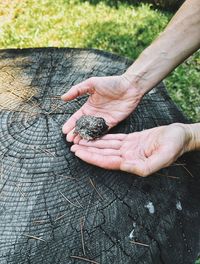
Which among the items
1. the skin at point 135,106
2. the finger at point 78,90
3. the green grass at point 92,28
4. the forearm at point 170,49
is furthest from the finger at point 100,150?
the green grass at point 92,28

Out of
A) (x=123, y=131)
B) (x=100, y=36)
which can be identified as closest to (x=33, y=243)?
(x=123, y=131)

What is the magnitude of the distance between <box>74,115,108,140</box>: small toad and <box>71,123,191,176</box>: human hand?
1.7 inches

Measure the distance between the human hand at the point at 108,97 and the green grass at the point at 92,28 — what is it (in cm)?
204

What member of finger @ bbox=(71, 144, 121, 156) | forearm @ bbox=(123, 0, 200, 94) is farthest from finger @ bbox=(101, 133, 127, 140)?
forearm @ bbox=(123, 0, 200, 94)

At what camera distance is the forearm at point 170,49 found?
3113 mm

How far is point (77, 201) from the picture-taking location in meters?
2.39

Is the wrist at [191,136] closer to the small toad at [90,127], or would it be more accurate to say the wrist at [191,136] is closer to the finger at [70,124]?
the small toad at [90,127]

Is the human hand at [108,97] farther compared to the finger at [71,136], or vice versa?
the human hand at [108,97]

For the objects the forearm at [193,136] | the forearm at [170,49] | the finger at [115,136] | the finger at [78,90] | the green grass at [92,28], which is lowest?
the green grass at [92,28]

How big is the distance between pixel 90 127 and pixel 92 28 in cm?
363

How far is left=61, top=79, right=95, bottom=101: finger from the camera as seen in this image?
2.81 metres

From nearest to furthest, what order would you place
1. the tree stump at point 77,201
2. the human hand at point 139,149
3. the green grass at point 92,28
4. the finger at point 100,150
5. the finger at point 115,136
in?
the tree stump at point 77,201 < the human hand at point 139,149 < the finger at point 100,150 < the finger at point 115,136 < the green grass at point 92,28

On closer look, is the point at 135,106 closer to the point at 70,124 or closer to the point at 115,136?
the point at 115,136

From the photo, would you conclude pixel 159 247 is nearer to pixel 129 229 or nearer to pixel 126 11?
pixel 129 229
